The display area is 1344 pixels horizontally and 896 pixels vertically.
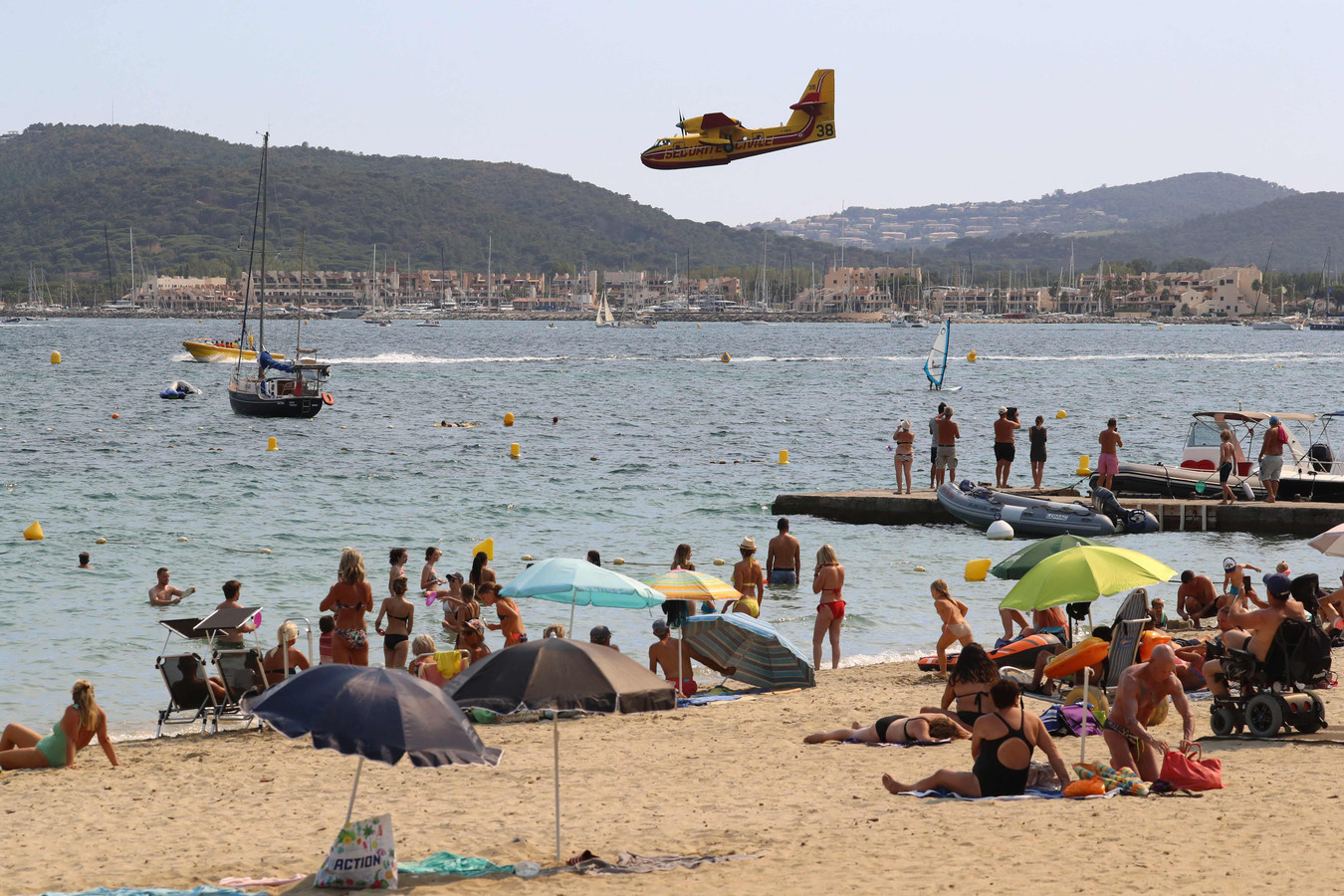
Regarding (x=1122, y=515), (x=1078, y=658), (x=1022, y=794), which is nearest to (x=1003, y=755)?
(x=1022, y=794)

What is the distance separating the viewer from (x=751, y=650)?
12.3 m

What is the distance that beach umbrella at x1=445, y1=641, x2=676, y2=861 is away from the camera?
262 inches

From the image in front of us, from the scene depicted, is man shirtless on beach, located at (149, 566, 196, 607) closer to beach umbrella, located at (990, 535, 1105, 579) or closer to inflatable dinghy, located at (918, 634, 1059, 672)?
inflatable dinghy, located at (918, 634, 1059, 672)

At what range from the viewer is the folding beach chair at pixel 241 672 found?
10875mm

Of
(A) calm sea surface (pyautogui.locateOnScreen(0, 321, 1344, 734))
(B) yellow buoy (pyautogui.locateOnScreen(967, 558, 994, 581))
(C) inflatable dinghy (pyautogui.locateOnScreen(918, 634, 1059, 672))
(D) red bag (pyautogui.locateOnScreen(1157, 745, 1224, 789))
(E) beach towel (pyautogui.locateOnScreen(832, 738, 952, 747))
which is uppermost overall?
(D) red bag (pyautogui.locateOnScreen(1157, 745, 1224, 789))

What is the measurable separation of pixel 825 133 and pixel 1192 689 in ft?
148

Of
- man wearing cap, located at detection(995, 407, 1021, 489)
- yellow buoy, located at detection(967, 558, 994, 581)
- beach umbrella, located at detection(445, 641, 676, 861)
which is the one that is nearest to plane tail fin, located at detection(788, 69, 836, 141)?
man wearing cap, located at detection(995, 407, 1021, 489)

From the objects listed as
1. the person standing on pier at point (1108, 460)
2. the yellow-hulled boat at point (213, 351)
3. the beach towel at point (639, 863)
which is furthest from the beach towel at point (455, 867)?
the yellow-hulled boat at point (213, 351)

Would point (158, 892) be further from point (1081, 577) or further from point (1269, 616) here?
point (1269, 616)

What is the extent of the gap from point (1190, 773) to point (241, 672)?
7.25 m

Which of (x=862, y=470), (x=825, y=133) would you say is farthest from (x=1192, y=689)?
(x=825, y=133)

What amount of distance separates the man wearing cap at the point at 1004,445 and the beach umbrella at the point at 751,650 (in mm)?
12778

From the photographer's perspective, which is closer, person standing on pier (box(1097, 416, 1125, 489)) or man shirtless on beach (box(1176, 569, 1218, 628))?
man shirtless on beach (box(1176, 569, 1218, 628))

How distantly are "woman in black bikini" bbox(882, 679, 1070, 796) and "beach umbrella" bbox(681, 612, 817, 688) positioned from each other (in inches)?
162
